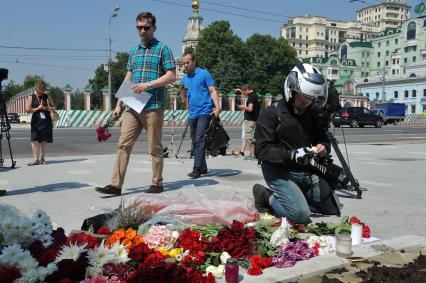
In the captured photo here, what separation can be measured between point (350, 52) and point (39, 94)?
14398 centimetres

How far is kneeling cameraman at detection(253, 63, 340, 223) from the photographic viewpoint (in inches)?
179

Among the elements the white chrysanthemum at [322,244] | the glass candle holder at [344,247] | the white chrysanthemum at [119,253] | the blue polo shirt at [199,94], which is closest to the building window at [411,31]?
the blue polo shirt at [199,94]

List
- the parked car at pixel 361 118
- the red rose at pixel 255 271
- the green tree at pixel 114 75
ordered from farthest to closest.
Answer: the green tree at pixel 114 75 → the parked car at pixel 361 118 → the red rose at pixel 255 271

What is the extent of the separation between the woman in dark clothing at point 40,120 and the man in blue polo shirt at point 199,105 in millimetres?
3572

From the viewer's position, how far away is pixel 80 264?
2.74 meters

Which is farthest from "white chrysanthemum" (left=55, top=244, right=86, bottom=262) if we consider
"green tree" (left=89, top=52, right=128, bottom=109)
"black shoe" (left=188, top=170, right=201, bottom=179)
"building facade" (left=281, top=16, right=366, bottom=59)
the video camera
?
"building facade" (left=281, top=16, right=366, bottom=59)

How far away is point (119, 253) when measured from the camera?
3.01 metres

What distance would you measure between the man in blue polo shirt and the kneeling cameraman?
3176 millimetres

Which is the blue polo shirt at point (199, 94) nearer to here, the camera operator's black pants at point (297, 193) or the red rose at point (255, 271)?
the camera operator's black pants at point (297, 193)

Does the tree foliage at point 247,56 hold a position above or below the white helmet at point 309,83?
above

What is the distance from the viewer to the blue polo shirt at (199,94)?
27.5 ft

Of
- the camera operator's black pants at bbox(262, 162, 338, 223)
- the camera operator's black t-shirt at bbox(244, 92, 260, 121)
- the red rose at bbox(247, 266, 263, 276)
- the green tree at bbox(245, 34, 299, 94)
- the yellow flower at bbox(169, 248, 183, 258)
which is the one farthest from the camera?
the green tree at bbox(245, 34, 299, 94)

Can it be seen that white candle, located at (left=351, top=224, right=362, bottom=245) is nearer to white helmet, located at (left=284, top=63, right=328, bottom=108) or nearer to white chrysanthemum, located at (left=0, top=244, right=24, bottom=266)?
white helmet, located at (left=284, top=63, right=328, bottom=108)

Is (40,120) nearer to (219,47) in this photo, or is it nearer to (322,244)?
(322,244)
